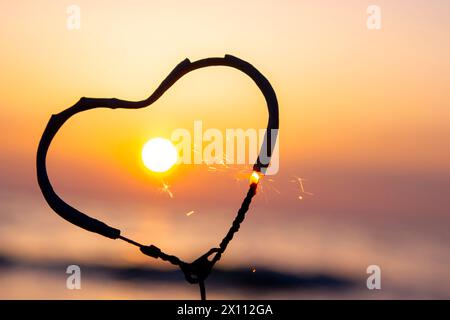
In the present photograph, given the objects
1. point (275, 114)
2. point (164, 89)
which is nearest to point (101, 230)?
point (164, 89)

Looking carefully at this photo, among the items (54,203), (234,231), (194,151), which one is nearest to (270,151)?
(234,231)

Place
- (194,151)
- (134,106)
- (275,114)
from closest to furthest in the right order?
1. (275,114)
2. (134,106)
3. (194,151)

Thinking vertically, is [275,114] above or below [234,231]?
above

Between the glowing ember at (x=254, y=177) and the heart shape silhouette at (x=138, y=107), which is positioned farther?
the glowing ember at (x=254, y=177)

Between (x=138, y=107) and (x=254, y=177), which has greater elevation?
(x=138, y=107)

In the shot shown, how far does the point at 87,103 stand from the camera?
305 cm

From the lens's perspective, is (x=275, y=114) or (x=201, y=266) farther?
(x=201, y=266)

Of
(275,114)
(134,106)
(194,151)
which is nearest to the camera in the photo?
(275,114)

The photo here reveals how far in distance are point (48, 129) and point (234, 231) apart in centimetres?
104

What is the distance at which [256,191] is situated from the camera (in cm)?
330

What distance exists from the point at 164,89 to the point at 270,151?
0.60m

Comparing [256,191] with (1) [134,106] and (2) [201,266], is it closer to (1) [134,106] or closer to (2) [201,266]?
(2) [201,266]

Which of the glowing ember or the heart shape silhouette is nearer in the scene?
the heart shape silhouette
